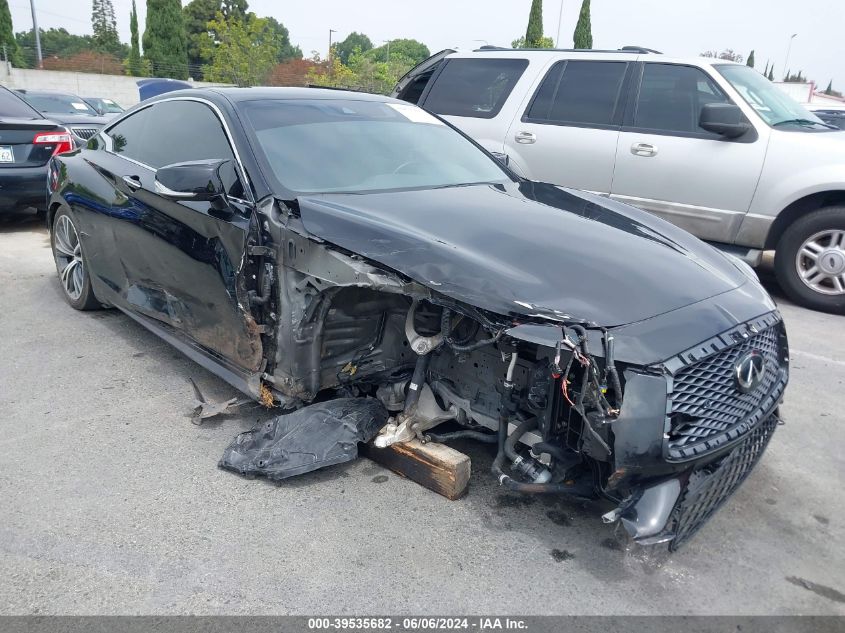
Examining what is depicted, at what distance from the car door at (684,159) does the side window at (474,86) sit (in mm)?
1307

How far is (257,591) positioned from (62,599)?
2.03 ft

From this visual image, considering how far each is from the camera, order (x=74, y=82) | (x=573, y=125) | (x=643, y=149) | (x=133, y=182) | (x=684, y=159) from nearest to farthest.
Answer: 1. (x=133, y=182)
2. (x=684, y=159)
3. (x=643, y=149)
4. (x=573, y=125)
5. (x=74, y=82)

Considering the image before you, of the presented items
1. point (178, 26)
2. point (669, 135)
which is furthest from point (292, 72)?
point (669, 135)

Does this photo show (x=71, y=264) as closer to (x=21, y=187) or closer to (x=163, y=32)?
(x=21, y=187)

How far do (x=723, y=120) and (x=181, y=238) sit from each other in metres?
4.34

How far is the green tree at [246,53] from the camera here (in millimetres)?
34656

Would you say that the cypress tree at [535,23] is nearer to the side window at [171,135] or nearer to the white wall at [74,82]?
the white wall at [74,82]

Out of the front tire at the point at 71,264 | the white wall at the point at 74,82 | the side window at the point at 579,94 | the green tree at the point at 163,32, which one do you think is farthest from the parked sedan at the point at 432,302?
the green tree at the point at 163,32

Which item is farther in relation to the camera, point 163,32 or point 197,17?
point 197,17

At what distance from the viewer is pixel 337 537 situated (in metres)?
2.60

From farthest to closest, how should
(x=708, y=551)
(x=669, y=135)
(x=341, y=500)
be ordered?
(x=669, y=135)
(x=341, y=500)
(x=708, y=551)

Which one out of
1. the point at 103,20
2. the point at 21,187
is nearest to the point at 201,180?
the point at 21,187

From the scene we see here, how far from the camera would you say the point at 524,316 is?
232 centimetres

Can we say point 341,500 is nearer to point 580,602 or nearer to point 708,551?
point 580,602
